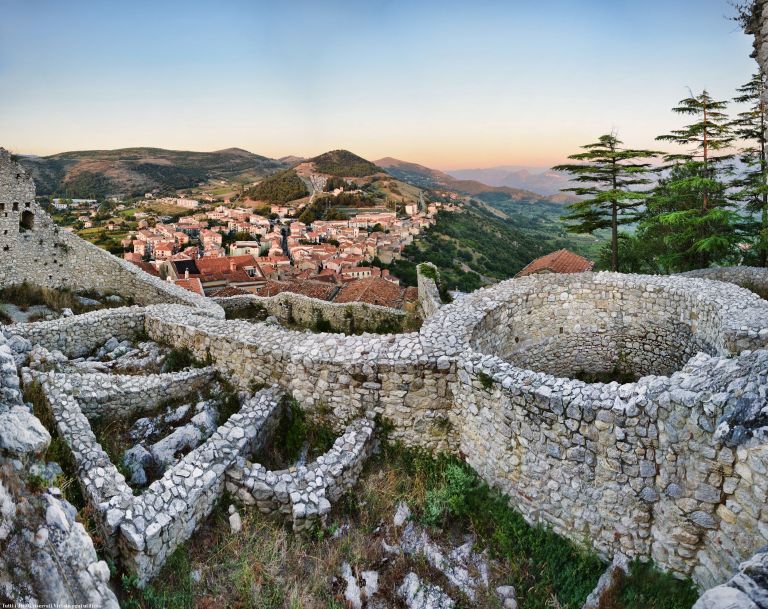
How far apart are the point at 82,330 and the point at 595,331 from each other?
1100cm

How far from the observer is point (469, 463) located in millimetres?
6453

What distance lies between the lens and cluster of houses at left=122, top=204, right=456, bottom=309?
2548 centimetres

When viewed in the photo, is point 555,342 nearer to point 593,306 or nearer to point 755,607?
point 593,306

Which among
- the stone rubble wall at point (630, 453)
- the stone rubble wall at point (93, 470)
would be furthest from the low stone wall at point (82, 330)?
the stone rubble wall at point (630, 453)

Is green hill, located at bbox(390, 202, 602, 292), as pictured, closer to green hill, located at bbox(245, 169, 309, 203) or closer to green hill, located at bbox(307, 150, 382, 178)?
green hill, located at bbox(245, 169, 309, 203)

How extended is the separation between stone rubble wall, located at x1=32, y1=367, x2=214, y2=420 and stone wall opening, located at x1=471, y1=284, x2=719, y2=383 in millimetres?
5694

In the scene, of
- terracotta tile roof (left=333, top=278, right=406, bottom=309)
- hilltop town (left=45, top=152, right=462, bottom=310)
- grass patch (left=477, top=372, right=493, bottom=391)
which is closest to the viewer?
grass patch (left=477, top=372, right=493, bottom=391)

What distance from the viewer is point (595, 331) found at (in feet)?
32.3

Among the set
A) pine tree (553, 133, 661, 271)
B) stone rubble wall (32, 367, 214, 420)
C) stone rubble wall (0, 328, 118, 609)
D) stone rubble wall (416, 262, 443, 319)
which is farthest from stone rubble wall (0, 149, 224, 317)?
pine tree (553, 133, 661, 271)

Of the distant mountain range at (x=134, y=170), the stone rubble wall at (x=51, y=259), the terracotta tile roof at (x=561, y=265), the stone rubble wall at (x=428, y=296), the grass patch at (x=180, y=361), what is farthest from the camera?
the distant mountain range at (x=134, y=170)

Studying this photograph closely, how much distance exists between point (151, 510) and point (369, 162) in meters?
159

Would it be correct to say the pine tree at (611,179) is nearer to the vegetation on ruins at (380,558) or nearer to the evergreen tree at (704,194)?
the evergreen tree at (704,194)

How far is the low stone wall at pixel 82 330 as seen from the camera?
360 inches

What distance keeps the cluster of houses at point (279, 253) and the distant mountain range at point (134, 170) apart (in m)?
32.2
